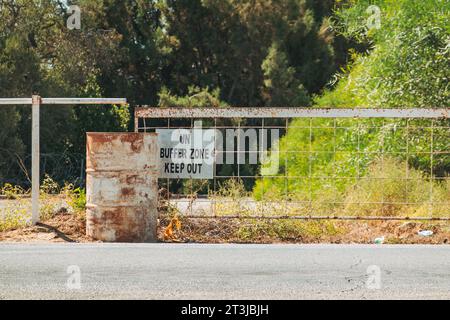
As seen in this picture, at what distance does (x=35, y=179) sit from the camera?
1267 cm

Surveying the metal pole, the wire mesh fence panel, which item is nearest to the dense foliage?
the wire mesh fence panel

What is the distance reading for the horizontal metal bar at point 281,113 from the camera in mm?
12680

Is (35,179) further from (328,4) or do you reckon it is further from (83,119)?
(328,4)

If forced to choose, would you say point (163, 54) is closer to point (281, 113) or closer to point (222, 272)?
point (281, 113)

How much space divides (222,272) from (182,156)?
428 cm

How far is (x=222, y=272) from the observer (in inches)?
354

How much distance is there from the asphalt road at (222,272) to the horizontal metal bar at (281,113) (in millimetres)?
2236

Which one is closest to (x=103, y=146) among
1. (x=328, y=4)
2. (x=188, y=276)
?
(x=188, y=276)

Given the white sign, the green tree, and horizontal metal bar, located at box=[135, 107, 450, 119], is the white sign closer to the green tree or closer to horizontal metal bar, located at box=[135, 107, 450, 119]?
horizontal metal bar, located at box=[135, 107, 450, 119]

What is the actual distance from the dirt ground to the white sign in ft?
2.35

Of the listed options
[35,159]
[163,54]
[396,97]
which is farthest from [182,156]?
[163,54]

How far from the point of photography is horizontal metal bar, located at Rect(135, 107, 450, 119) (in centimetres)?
1268

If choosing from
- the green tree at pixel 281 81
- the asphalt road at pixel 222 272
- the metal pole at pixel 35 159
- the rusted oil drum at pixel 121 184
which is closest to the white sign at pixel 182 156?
the rusted oil drum at pixel 121 184
